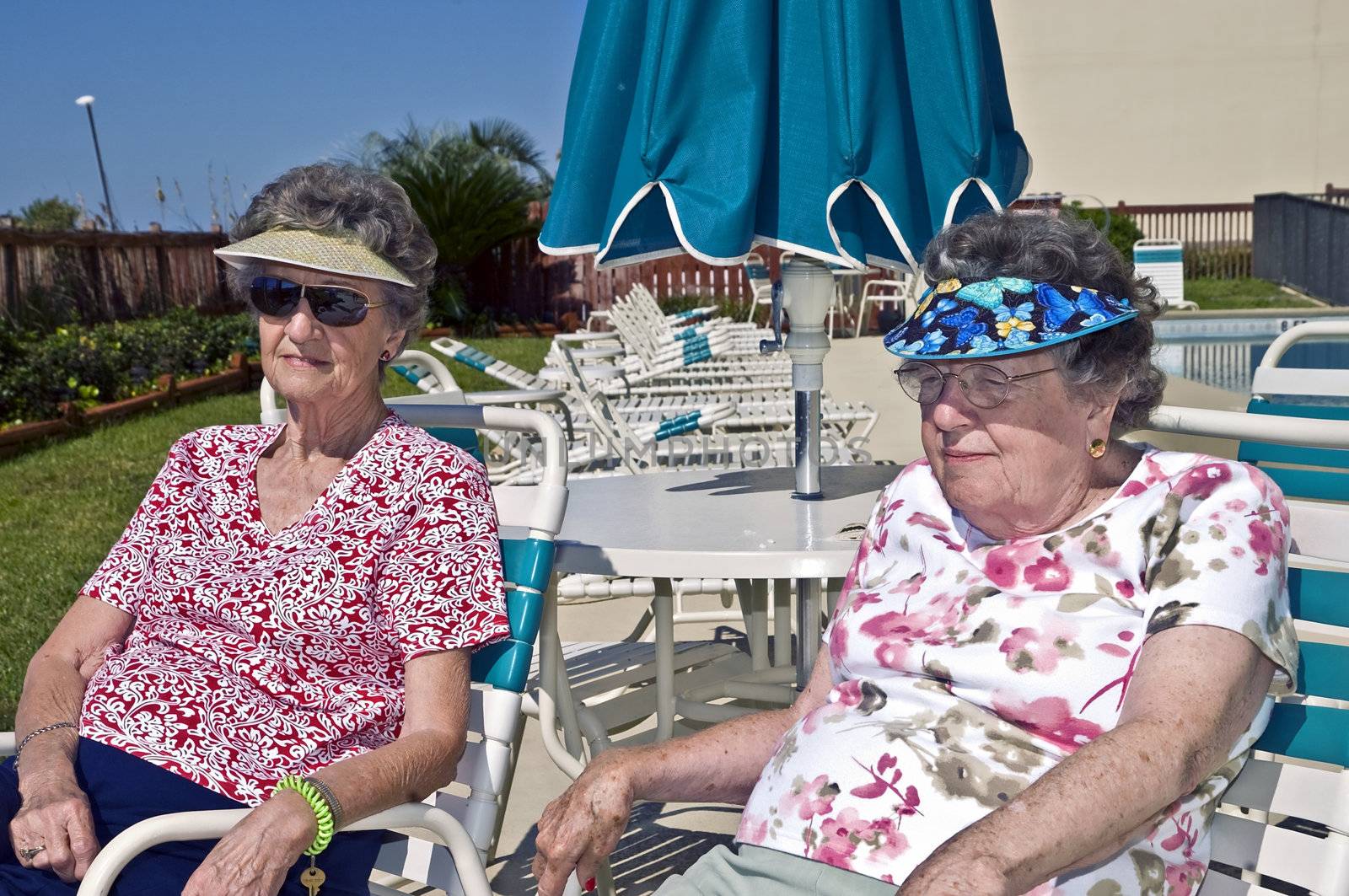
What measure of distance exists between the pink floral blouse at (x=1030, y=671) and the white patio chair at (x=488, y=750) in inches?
17.7

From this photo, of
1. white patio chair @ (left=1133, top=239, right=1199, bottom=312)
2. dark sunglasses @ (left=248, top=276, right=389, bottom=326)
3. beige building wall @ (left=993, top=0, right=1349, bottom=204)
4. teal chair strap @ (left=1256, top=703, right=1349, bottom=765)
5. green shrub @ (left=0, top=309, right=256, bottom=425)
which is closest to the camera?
teal chair strap @ (left=1256, top=703, right=1349, bottom=765)

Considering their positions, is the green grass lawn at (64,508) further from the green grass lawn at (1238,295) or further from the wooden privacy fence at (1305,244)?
the wooden privacy fence at (1305,244)

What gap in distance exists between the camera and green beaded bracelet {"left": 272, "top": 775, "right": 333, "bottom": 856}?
6.08ft

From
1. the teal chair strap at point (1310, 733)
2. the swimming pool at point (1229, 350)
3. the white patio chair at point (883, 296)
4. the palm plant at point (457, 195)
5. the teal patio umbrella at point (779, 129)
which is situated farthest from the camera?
the palm plant at point (457, 195)

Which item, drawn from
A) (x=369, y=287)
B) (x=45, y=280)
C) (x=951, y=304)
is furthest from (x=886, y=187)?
(x=45, y=280)

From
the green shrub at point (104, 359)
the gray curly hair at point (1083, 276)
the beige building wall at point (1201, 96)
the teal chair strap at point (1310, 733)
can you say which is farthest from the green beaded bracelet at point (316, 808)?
the beige building wall at point (1201, 96)

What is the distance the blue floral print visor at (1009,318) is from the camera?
1780 mm

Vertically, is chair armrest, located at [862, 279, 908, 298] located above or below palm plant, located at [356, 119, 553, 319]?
below

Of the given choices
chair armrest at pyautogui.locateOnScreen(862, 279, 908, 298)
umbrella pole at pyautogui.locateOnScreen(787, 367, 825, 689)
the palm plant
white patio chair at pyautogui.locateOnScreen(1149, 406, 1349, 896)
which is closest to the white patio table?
umbrella pole at pyautogui.locateOnScreen(787, 367, 825, 689)

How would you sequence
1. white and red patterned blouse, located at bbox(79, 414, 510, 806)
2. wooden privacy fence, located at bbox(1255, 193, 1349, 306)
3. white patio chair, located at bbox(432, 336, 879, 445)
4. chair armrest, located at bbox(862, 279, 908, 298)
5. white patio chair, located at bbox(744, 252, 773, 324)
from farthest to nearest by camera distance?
wooden privacy fence, located at bbox(1255, 193, 1349, 306) < white patio chair, located at bbox(744, 252, 773, 324) < chair armrest, located at bbox(862, 279, 908, 298) < white patio chair, located at bbox(432, 336, 879, 445) < white and red patterned blouse, located at bbox(79, 414, 510, 806)

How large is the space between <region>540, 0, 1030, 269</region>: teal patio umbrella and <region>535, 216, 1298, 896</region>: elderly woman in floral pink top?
0.72 m

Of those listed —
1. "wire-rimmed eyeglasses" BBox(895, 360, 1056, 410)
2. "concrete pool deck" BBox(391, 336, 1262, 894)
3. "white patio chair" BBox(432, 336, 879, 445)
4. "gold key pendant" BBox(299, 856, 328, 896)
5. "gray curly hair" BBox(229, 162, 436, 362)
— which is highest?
"gray curly hair" BBox(229, 162, 436, 362)

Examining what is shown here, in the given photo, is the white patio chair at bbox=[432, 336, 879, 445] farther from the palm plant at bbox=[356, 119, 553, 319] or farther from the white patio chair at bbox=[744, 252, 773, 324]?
the palm plant at bbox=[356, 119, 553, 319]

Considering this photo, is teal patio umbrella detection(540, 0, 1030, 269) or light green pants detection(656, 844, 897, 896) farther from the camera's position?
teal patio umbrella detection(540, 0, 1030, 269)
